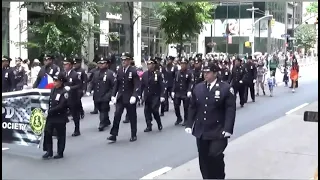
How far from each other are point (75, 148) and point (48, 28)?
9.64m

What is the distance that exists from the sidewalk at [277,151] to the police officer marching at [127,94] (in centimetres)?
198

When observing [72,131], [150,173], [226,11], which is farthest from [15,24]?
[226,11]

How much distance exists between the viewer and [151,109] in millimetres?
11406

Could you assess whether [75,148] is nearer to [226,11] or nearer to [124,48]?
[124,48]

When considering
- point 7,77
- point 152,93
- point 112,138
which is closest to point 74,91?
point 112,138

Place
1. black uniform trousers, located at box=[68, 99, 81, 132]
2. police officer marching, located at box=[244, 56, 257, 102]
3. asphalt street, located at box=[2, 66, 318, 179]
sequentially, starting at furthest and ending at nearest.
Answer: police officer marching, located at box=[244, 56, 257, 102]
black uniform trousers, located at box=[68, 99, 81, 132]
asphalt street, located at box=[2, 66, 318, 179]

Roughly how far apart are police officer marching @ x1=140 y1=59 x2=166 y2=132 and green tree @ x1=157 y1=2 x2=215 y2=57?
14.8 m

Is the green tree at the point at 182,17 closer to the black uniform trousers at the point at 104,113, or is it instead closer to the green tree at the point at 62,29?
the green tree at the point at 62,29

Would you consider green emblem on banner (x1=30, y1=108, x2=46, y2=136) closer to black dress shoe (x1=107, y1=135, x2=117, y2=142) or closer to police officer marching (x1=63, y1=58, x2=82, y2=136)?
black dress shoe (x1=107, y1=135, x2=117, y2=142)

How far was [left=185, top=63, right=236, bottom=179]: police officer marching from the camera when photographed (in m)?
6.09

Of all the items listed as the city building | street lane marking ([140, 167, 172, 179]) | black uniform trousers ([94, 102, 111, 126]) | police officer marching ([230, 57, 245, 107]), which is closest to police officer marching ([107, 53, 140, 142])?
black uniform trousers ([94, 102, 111, 126])

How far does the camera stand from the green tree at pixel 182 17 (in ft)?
87.8

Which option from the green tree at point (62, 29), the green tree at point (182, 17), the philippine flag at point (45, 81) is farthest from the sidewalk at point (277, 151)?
the green tree at point (182, 17)

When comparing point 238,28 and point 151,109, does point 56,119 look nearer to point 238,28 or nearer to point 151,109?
point 151,109
